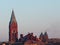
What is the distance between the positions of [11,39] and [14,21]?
17.1 ft

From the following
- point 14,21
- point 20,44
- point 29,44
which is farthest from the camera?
point 14,21

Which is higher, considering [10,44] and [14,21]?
[14,21]

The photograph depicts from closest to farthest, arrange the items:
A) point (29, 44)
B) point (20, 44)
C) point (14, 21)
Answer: point (29, 44)
point (20, 44)
point (14, 21)

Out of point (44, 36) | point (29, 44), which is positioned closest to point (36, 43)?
point (29, 44)

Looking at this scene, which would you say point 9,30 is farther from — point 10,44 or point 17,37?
point 10,44

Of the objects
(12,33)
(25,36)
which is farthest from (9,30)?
(25,36)

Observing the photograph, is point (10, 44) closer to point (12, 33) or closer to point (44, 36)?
point (12, 33)

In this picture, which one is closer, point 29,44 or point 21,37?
point 29,44

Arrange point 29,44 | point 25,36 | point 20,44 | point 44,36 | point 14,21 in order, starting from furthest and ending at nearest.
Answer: point 44,36 < point 14,21 < point 25,36 < point 20,44 < point 29,44

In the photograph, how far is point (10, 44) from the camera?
66.6m

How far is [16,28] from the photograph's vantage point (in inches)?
2906

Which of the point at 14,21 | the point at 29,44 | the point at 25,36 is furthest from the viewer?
the point at 14,21

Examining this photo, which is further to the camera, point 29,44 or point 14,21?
point 14,21

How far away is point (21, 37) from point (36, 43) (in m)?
13.2
